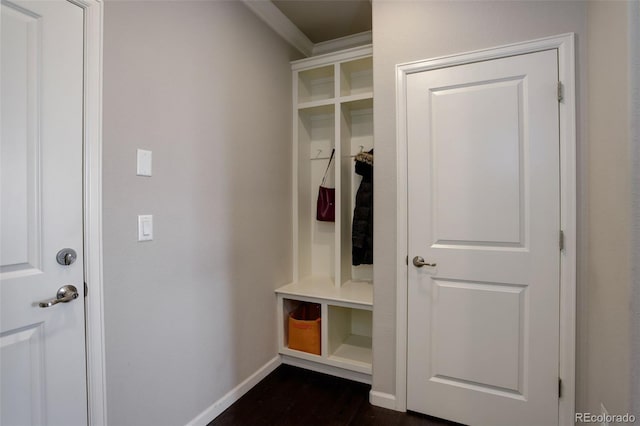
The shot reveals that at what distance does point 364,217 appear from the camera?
2.38 metres

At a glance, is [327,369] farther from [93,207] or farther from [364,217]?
[93,207]

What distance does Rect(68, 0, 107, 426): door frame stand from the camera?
120 cm

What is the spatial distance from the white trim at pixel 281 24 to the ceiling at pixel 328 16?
0.12 feet

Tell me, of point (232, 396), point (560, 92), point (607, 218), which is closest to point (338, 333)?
point (232, 396)

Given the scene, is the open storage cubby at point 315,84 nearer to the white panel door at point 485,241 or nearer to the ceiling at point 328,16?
the ceiling at point 328,16

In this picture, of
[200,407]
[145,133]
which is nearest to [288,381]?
[200,407]

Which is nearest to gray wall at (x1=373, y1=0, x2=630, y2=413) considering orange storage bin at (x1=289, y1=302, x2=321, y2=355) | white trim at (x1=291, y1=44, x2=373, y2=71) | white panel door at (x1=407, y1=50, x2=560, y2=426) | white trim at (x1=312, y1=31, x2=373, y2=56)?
white panel door at (x1=407, y1=50, x2=560, y2=426)

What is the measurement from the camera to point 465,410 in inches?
68.8

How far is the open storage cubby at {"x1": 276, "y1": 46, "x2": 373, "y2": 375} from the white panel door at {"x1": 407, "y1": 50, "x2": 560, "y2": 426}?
1.82 ft

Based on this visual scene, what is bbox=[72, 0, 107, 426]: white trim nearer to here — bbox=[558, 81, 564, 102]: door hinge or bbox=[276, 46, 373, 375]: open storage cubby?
bbox=[276, 46, 373, 375]: open storage cubby

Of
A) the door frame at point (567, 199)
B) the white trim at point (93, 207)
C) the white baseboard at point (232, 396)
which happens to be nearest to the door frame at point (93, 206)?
the white trim at point (93, 207)

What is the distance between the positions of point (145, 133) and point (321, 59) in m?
1.59

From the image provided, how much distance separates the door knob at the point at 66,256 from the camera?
113cm

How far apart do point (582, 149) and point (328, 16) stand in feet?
6.28
